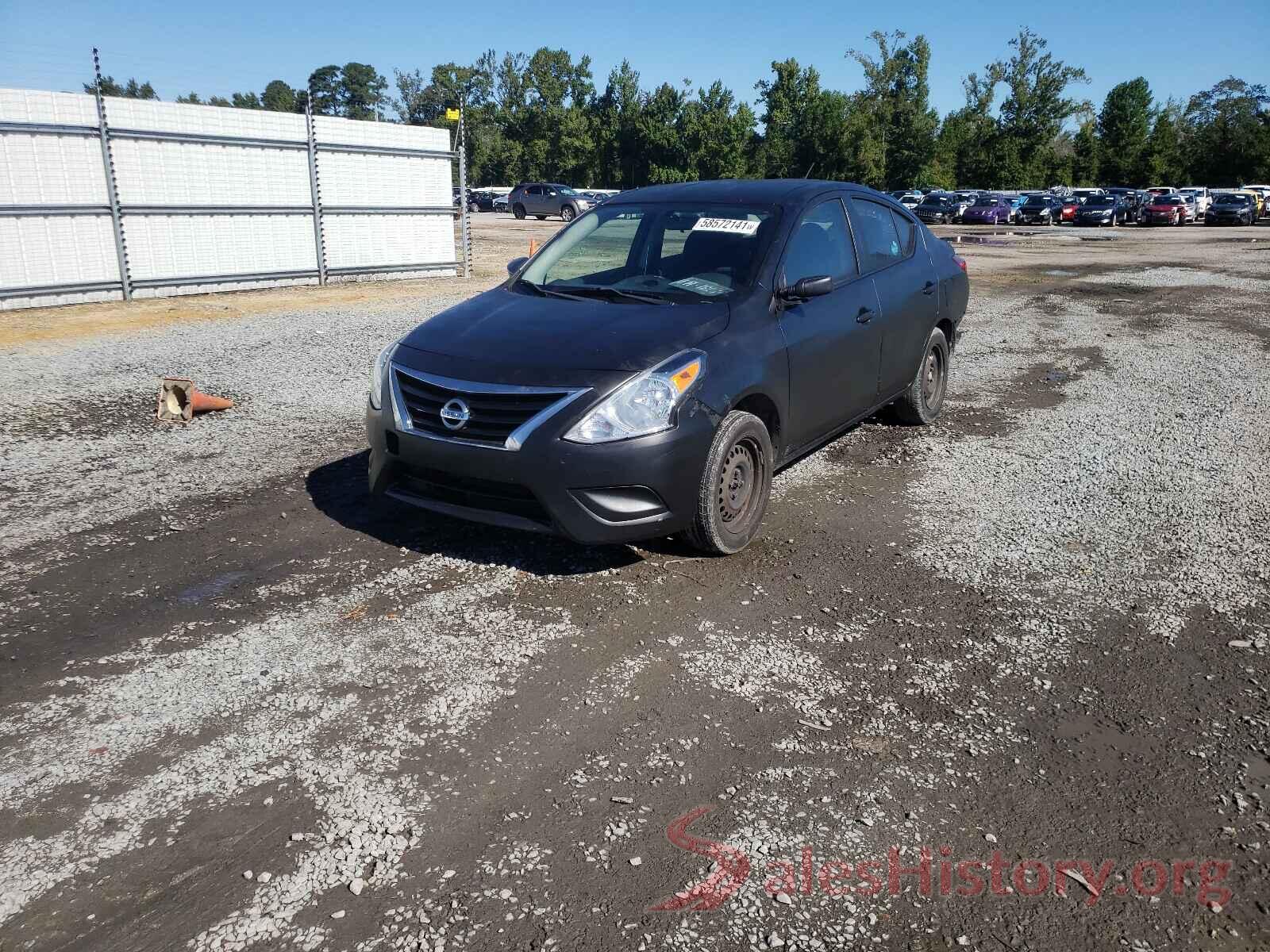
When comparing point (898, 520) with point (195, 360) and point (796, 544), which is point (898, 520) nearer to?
point (796, 544)

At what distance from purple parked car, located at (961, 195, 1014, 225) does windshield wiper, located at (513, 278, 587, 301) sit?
45.2m

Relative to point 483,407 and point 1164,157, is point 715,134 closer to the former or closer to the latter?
point 1164,157

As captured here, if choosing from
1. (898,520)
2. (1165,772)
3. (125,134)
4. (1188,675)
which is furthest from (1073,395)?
(125,134)

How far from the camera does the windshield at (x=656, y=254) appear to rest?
200 inches

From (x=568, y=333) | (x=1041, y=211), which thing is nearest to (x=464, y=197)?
(x=568, y=333)

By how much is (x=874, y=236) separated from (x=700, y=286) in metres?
1.75

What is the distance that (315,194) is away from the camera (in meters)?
16.1

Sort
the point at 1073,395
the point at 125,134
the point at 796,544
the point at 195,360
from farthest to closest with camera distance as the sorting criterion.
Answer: the point at 125,134 → the point at 195,360 → the point at 1073,395 → the point at 796,544

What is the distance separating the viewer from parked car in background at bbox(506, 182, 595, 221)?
4503 centimetres

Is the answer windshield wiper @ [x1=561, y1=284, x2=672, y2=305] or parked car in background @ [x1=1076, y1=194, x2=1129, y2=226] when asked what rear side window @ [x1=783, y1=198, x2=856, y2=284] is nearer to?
windshield wiper @ [x1=561, y1=284, x2=672, y2=305]

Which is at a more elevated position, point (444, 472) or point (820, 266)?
point (820, 266)

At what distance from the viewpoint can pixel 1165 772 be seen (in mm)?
3090

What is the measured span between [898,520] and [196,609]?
3613 mm

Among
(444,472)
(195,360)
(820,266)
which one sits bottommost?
(195,360)
